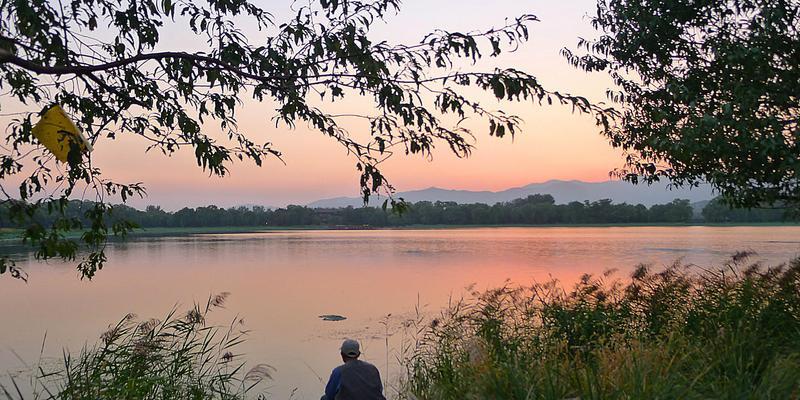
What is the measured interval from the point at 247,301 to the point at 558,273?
17.1m

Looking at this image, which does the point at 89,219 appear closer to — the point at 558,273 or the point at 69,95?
the point at 69,95

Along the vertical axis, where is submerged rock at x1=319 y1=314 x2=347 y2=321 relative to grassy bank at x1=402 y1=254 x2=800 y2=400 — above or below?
below

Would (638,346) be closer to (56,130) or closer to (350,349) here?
(350,349)

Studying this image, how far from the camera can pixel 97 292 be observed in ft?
89.8

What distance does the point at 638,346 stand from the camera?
565cm

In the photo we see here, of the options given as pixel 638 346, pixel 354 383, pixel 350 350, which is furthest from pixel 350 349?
pixel 638 346

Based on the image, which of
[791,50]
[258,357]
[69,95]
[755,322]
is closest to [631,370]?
[755,322]

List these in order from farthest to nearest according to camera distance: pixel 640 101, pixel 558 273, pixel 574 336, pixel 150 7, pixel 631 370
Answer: pixel 558 273, pixel 640 101, pixel 574 336, pixel 150 7, pixel 631 370

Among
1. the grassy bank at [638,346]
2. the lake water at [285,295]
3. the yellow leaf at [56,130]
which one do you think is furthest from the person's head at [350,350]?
the lake water at [285,295]

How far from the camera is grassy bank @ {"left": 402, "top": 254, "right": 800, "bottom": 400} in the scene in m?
4.71

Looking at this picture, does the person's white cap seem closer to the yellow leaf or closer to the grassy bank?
the grassy bank

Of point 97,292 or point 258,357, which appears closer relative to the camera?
point 258,357

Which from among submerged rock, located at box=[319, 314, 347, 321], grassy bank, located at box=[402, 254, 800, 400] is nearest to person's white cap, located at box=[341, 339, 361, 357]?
grassy bank, located at box=[402, 254, 800, 400]

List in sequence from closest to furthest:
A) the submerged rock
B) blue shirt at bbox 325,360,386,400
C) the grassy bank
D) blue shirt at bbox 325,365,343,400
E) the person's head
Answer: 1. the grassy bank
2. blue shirt at bbox 325,360,386,400
3. blue shirt at bbox 325,365,343,400
4. the person's head
5. the submerged rock
